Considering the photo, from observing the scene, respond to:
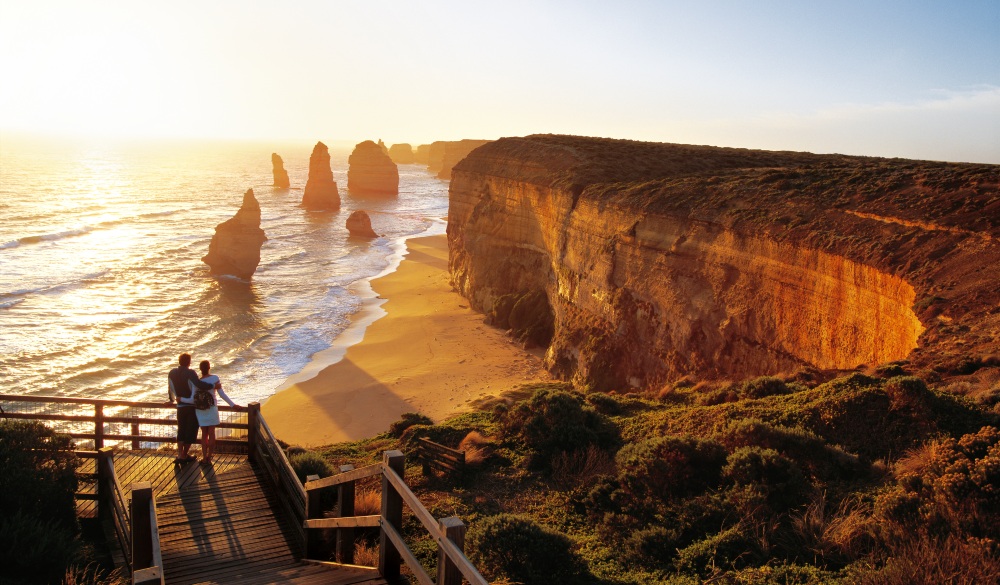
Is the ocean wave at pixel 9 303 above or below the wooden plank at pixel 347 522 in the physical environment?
below

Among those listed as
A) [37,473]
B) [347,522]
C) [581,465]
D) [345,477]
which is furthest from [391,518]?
[581,465]

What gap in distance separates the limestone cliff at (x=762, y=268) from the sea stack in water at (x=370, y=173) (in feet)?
271

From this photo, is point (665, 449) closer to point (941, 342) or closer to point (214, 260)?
point (941, 342)

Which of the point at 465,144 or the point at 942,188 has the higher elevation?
the point at 465,144

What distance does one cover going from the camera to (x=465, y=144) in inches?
5650

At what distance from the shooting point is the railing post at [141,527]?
5328mm

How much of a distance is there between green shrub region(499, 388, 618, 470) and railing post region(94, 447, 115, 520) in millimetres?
6241

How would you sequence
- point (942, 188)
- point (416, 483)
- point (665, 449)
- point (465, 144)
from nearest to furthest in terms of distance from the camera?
point (665, 449)
point (416, 483)
point (942, 188)
point (465, 144)

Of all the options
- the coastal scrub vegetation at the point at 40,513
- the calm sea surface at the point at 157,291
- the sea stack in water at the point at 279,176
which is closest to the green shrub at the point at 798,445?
the coastal scrub vegetation at the point at 40,513

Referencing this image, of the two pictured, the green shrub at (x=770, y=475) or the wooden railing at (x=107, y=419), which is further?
the wooden railing at (x=107, y=419)

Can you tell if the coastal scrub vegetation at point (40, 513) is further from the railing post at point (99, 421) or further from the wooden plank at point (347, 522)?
the wooden plank at point (347, 522)

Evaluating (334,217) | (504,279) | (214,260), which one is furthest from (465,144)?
(504,279)

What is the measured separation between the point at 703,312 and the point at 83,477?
15.5 m

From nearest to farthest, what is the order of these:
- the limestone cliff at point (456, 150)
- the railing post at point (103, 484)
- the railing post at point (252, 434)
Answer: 1. the railing post at point (103, 484)
2. the railing post at point (252, 434)
3. the limestone cliff at point (456, 150)
